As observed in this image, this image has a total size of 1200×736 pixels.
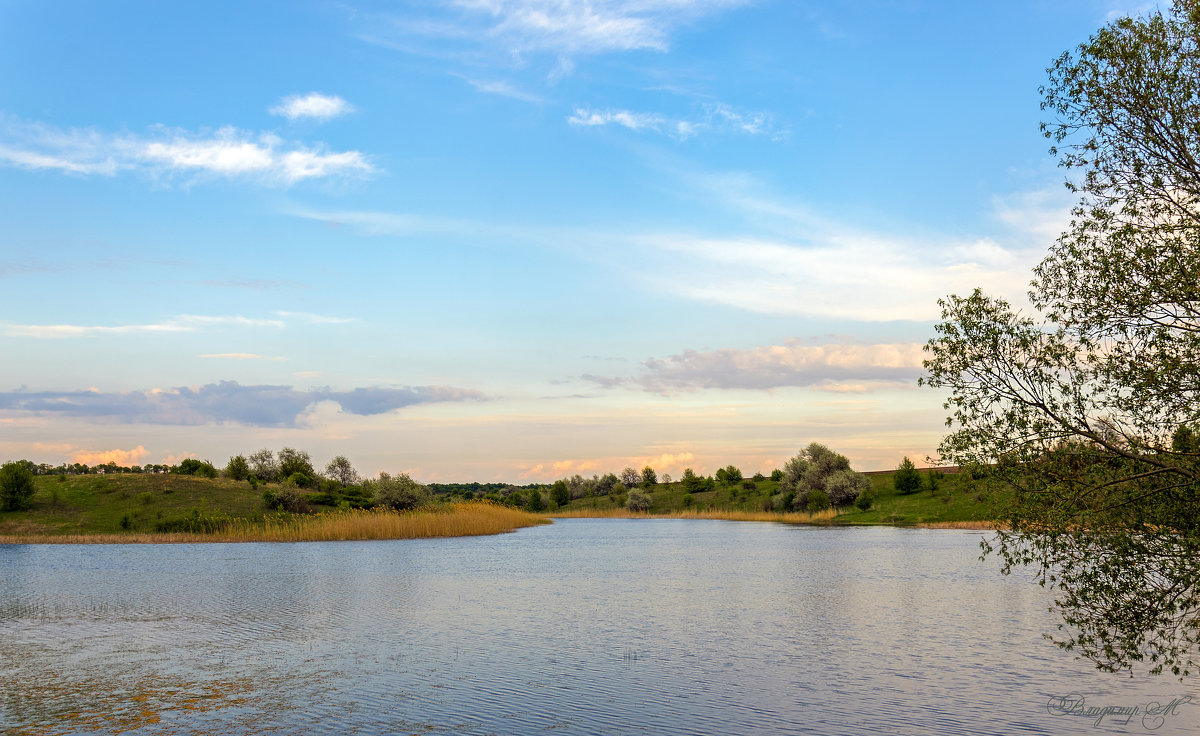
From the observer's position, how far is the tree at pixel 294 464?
Answer: 116256mm

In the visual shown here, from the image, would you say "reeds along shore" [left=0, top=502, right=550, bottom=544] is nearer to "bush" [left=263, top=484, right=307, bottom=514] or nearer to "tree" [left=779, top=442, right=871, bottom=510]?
"bush" [left=263, top=484, right=307, bottom=514]

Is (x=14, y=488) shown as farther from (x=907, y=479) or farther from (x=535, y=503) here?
(x=907, y=479)

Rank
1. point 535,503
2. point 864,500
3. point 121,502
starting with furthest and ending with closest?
point 535,503 < point 864,500 < point 121,502

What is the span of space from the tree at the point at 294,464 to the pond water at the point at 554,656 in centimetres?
7359

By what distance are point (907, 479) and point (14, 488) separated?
104m

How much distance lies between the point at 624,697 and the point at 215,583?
95.4 feet

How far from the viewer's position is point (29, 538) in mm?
70938

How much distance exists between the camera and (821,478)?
115m

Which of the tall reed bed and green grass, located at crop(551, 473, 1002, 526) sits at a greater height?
green grass, located at crop(551, 473, 1002, 526)

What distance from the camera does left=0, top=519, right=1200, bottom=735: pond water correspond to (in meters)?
15.8

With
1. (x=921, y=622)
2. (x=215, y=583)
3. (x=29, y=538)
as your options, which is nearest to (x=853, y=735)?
(x=921, y=622)

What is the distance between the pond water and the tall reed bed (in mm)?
62094

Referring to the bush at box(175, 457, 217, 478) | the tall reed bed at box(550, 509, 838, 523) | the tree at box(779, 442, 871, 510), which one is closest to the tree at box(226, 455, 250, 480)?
the bush at box(175, 457, 217, 478)

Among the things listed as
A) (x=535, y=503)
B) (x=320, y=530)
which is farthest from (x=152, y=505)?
(x=535, y=503)
